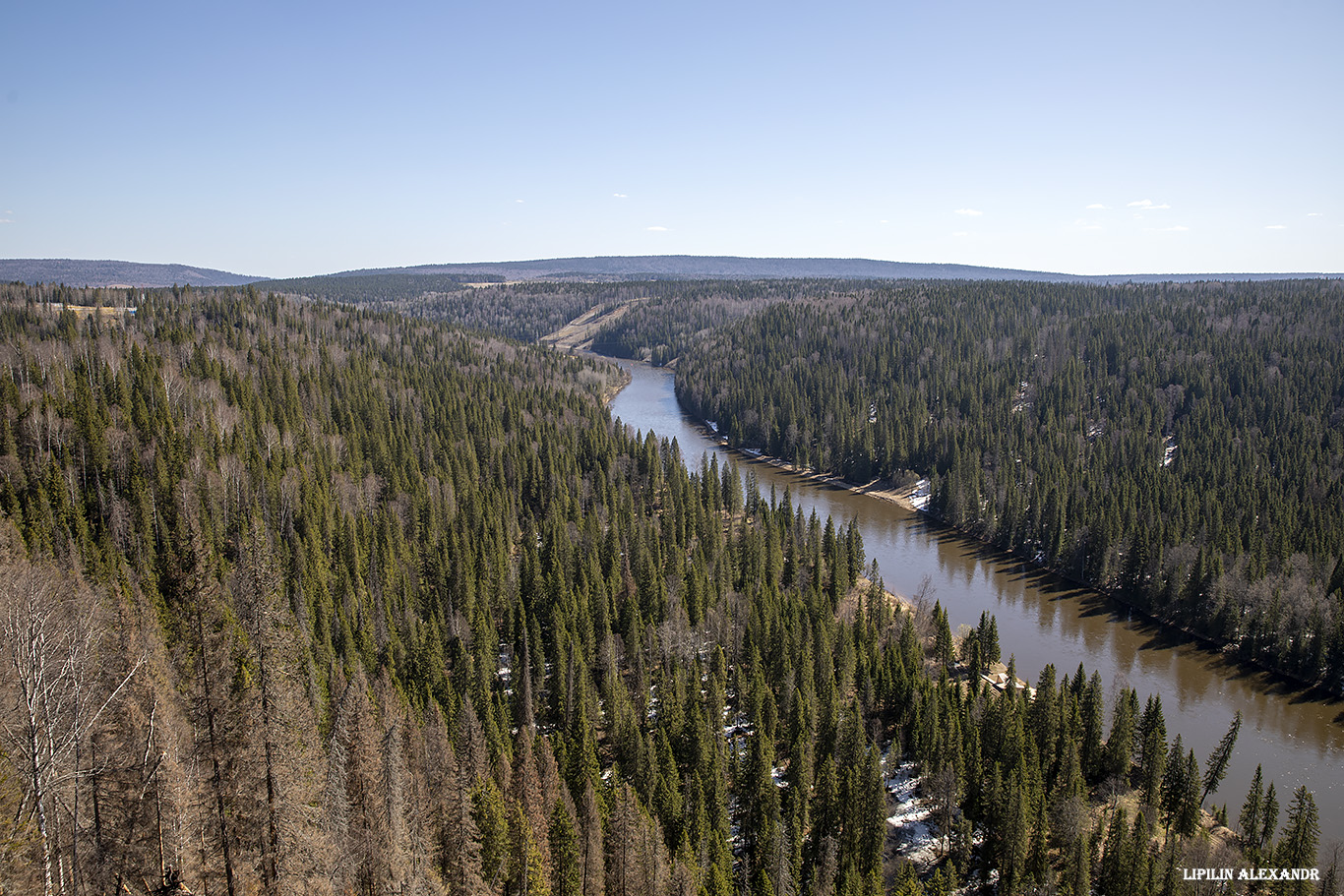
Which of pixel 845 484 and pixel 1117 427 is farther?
pixel 1117 427

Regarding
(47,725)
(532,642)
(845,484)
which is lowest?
(845,484)

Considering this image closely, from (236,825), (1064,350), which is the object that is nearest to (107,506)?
(236,825)

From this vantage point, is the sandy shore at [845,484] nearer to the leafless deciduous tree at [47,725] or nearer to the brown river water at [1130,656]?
the brown river water at [1130,656]

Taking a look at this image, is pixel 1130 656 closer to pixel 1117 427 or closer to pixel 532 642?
pixel 532 642

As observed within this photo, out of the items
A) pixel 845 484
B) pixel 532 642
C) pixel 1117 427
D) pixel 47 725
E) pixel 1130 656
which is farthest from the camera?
pixel 1117 427

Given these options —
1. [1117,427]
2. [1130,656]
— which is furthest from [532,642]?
[1117,427]

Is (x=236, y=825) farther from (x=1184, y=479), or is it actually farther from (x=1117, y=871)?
(x=1184, y=479)
